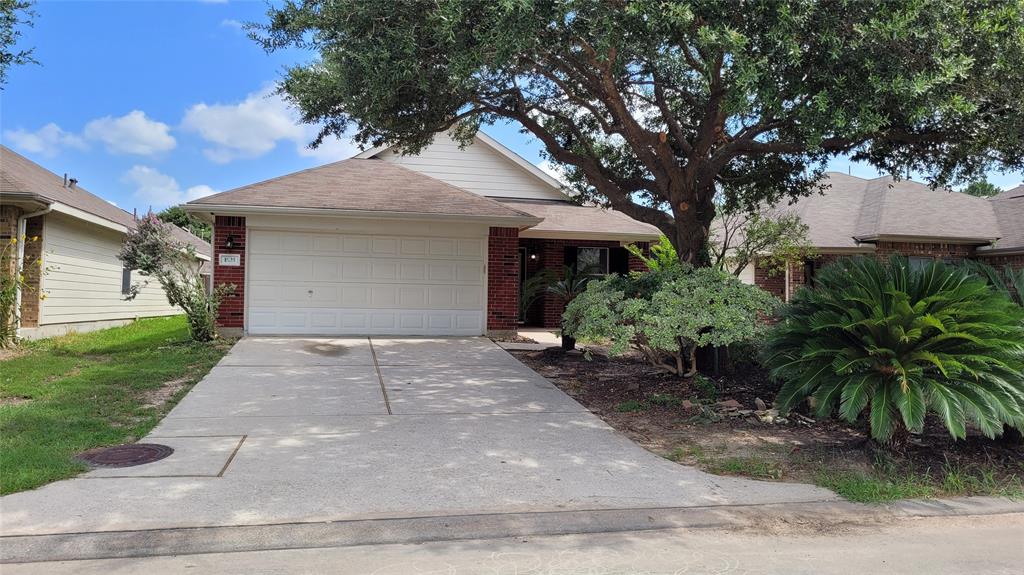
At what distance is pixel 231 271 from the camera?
12.8 meters

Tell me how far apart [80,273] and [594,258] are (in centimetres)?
1203

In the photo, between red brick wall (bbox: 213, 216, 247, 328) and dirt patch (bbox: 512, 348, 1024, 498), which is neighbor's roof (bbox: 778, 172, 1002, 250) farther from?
red brick wall (bbox: 213, 216, 247, 328)

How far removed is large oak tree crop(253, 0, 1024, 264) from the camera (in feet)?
19.9

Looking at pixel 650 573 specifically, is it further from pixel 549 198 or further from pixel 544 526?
pixel 549 198

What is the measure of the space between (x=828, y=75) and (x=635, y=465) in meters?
4.15

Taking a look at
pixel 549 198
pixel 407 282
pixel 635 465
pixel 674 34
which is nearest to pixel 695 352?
pixel 635 465

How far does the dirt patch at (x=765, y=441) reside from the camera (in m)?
5.30

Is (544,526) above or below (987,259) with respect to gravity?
below

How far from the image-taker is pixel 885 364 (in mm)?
5520

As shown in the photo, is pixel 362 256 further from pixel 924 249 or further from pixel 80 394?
pixel 924 249

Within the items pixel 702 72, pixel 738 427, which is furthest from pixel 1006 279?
pixel 702 72

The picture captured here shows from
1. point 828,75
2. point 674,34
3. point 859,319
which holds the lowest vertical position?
point 859,319

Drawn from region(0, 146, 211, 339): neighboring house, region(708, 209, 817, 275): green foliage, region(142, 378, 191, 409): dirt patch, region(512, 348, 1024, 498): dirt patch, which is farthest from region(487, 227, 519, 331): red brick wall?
region(142, 378, 191, 409): dirt patch

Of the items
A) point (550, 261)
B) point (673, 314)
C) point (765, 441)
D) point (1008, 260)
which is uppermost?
point (1008, 260)
